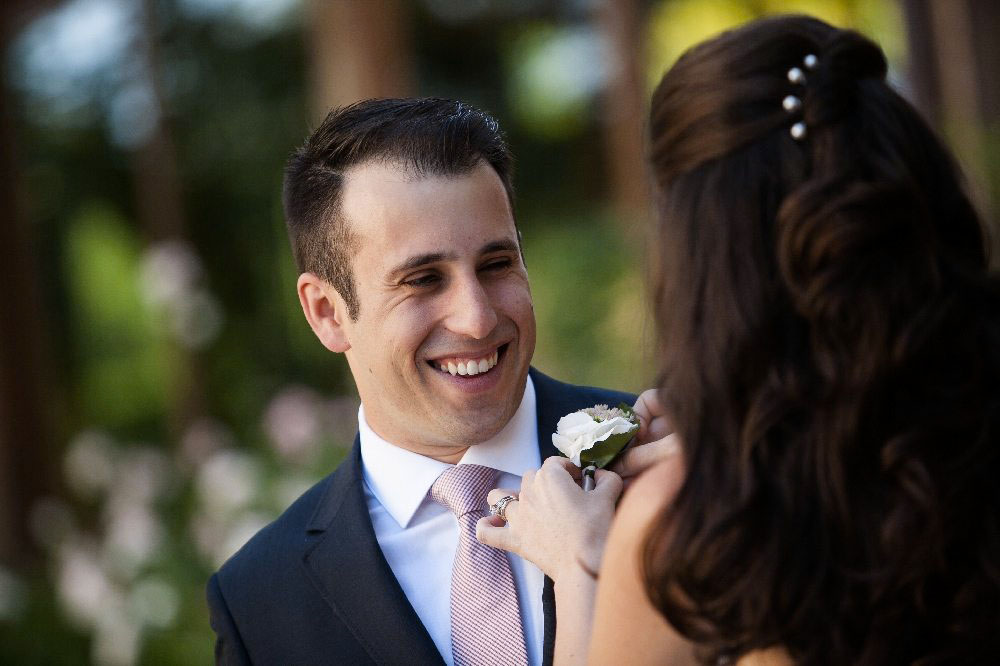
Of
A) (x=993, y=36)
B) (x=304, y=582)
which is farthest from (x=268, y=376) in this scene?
(x=304, y=582)

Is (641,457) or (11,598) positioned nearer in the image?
(641,457)

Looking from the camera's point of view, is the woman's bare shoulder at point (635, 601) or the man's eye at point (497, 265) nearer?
the woman's bare shoulder at point (635, 601)

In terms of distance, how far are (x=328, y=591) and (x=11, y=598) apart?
18.6 feet

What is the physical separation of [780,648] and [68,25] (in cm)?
1284

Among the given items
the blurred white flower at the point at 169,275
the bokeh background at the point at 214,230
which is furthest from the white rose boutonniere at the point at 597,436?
the blurred white flower at the point at 169,275

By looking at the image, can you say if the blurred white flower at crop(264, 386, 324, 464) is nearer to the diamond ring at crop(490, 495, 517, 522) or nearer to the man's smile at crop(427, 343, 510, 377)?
the man's smile at crop(427, 343, 510, 377)

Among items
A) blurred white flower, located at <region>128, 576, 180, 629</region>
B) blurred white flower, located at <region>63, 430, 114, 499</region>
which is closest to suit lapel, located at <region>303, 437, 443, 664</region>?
blurred white flower, located at <region>128, 576, 180, 629</region>

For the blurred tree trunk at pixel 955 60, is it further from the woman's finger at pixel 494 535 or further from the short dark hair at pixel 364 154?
the woman's finger at pixel 494 535

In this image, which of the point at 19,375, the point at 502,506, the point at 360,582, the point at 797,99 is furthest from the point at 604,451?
the point at 19,375

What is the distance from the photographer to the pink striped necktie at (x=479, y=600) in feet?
7.80

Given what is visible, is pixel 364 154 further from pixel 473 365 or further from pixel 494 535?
pixel 494 535

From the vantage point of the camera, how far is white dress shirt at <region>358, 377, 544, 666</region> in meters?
2.52

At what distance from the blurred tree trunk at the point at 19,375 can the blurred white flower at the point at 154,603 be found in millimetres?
3426

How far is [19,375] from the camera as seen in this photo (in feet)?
30.3
